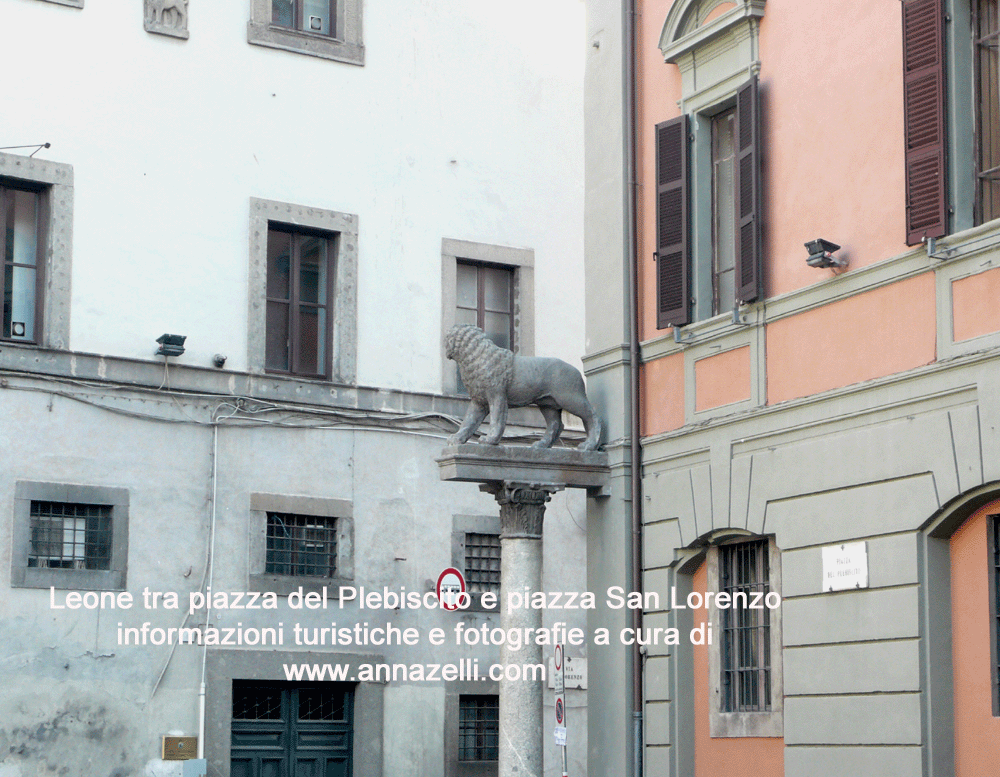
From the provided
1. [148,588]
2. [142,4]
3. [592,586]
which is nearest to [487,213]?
[142,4]

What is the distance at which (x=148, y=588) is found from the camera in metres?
18.5

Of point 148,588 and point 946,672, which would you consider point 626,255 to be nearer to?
point 946,672

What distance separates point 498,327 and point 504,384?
7.62 metres

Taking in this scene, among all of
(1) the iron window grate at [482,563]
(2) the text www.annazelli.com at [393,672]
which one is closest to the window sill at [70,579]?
(2) the text www.annazelli.com at [393,672]

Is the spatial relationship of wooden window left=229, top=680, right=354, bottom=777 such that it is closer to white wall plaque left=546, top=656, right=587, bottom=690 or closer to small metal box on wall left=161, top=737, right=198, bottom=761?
small metal box on wall left=161, top=737, right=198, bottom=761

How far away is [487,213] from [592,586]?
26.4 ft

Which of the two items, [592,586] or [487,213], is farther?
[487,213]

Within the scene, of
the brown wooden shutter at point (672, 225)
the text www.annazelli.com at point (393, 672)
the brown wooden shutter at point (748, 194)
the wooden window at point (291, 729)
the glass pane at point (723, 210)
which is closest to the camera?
the brown wooden shutter at point (748, 194)

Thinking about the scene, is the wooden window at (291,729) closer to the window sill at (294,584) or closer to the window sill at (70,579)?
the window sill at (294,584)

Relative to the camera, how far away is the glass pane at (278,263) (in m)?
20.2

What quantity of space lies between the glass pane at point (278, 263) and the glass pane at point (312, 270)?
0.58 feet

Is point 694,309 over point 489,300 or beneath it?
beneath

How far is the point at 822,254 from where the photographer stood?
11.7 metres

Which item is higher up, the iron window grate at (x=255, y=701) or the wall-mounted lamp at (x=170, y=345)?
the wall-mounted lamp at (x=170, y=345)
